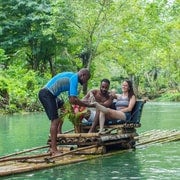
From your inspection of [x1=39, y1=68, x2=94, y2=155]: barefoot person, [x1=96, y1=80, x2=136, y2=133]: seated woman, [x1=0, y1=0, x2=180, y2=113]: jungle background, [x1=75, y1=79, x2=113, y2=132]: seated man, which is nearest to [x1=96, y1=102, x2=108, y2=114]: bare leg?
[x1=96, y1=80, x2=136, y2=133]: seated woman

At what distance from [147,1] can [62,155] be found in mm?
18928

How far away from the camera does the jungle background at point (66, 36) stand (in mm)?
25281

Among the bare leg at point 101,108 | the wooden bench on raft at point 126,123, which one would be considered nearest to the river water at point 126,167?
the wooden bench on raft at point 126,123

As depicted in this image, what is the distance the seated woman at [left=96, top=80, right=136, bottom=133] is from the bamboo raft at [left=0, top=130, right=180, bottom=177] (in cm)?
38

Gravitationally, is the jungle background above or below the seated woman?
above

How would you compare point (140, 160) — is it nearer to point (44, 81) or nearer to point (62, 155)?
point (62, 155)

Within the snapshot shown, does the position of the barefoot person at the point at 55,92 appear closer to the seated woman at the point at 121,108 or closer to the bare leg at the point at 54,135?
the bare leg at the point at 54,135

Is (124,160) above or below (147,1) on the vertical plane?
below

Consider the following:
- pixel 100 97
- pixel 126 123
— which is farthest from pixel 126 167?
pixel 100 97

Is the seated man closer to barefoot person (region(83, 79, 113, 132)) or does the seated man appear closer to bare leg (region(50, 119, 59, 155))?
barefoot person (region(83, 79, 113, 132))

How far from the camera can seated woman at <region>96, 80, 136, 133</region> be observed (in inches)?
376

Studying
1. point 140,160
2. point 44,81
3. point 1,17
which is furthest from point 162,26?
point 140,160

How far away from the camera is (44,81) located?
28.5 metres

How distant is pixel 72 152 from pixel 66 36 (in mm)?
20967
